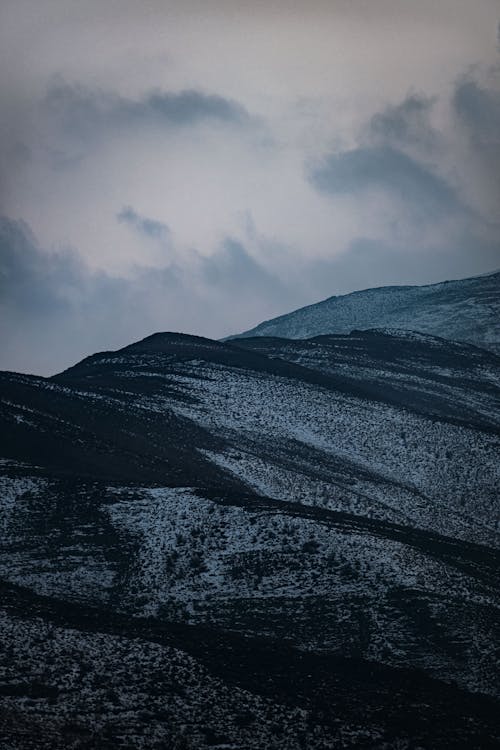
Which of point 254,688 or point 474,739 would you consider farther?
point 254,688

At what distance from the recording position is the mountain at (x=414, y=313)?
16425 centimetres

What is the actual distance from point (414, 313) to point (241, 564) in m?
→ 134

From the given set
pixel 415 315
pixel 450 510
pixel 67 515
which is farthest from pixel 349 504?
pixel 415 315

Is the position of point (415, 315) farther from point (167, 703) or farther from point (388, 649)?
point (167, 703)

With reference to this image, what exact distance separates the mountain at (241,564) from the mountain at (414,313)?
68.2 m

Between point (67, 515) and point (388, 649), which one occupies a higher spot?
point (67, 515)

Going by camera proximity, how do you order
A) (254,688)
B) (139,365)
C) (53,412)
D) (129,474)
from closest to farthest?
(254,688) → (129,474) → (53,412) → (139,365)

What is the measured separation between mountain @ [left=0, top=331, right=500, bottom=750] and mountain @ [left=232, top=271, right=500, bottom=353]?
68.2 metres

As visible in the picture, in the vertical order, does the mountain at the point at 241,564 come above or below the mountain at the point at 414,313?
below

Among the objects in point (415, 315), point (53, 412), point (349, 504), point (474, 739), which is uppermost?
point (415, 315)

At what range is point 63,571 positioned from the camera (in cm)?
4878

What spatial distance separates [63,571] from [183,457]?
892 inches

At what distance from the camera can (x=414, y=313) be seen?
587 feet

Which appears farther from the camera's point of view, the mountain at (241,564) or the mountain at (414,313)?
the mountain at (414,313)
